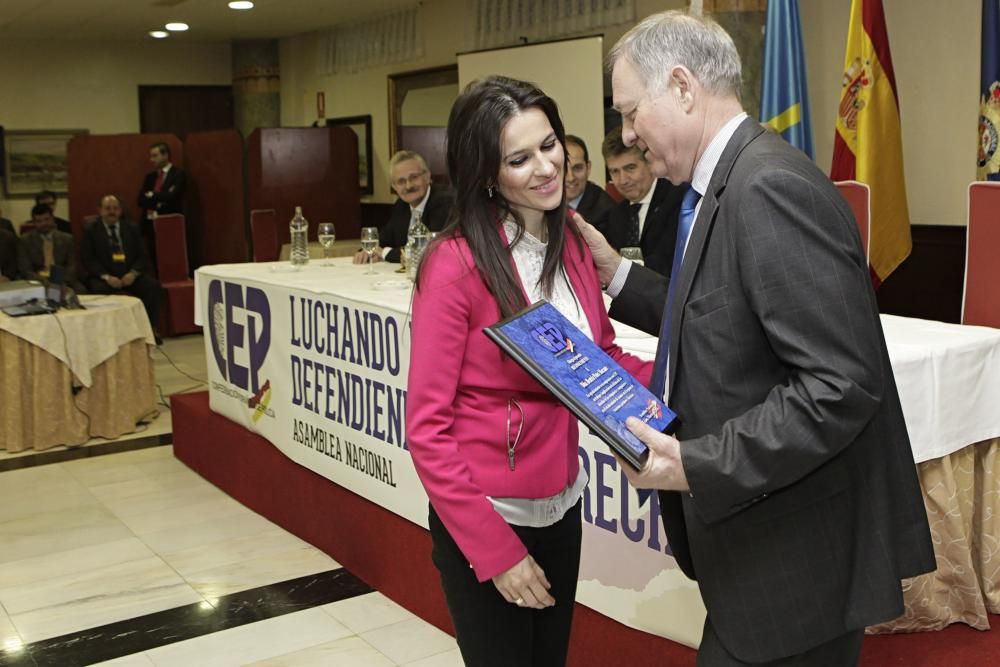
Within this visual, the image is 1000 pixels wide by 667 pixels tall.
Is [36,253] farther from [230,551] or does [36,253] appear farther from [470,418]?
[470,418]

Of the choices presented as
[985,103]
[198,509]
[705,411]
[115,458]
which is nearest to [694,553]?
[705,411]

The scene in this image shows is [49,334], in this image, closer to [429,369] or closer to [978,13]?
[429,369]

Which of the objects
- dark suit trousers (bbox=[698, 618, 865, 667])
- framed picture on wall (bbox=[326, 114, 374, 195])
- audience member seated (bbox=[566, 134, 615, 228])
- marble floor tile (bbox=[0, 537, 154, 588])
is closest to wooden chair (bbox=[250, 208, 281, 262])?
audience member seated (bbox=[566, 134, 615, 228])

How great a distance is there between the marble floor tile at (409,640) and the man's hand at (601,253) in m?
1.67

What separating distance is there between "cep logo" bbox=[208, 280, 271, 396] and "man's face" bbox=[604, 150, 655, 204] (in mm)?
1579

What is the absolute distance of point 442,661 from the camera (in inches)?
119

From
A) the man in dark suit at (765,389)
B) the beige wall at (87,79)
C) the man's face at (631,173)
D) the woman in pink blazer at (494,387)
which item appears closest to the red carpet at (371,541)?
the woman in pink blazer at (494,387)

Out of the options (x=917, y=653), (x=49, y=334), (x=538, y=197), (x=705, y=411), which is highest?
(x=538, y=197)

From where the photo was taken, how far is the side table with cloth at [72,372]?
17.6ft

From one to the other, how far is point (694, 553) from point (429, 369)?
0.47 m

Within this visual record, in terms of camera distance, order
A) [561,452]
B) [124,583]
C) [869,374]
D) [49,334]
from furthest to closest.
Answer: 1. [49,334]
2. [124,583]
3. [561,452]
4. [869,374]

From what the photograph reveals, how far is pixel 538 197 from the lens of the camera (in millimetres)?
1603

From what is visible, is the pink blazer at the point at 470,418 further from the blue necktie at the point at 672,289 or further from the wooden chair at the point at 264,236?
the wooden chair at the point at 264,236

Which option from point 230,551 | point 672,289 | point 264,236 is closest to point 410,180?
point 264,236
